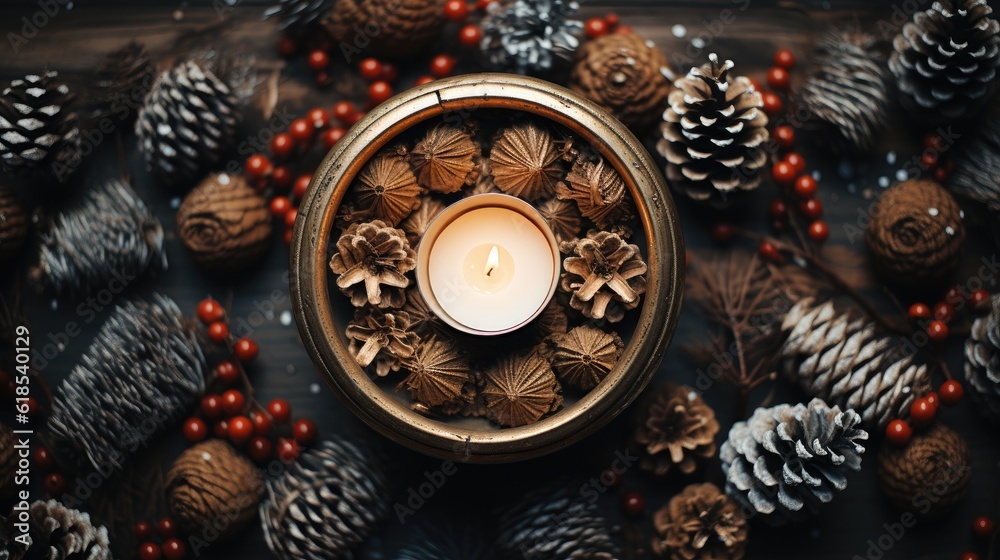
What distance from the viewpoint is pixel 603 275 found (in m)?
1.04

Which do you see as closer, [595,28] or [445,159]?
[445,159]

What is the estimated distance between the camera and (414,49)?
1233mm

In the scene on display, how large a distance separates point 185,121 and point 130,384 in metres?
0.34

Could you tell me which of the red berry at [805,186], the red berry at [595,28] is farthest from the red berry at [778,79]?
the red berry at [595,28]

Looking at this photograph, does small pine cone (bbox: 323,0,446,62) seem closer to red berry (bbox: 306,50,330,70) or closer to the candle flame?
red berry (bbox: 306,50,330,70)

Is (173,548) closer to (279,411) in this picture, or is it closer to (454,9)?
(279,411)

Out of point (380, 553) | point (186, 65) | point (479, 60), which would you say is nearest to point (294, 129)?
point (186, 65)

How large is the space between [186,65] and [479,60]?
38cm

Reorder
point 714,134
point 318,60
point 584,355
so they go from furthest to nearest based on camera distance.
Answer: point 318,60
point 714,134
point 584,355

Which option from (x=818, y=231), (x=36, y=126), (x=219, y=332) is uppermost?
(x=36, y=126)

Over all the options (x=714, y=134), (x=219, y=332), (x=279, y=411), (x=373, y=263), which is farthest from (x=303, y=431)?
(x=714, y=134)

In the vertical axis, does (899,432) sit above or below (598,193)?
below

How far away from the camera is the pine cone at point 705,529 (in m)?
1.13

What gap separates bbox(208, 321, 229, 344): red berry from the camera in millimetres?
1203
